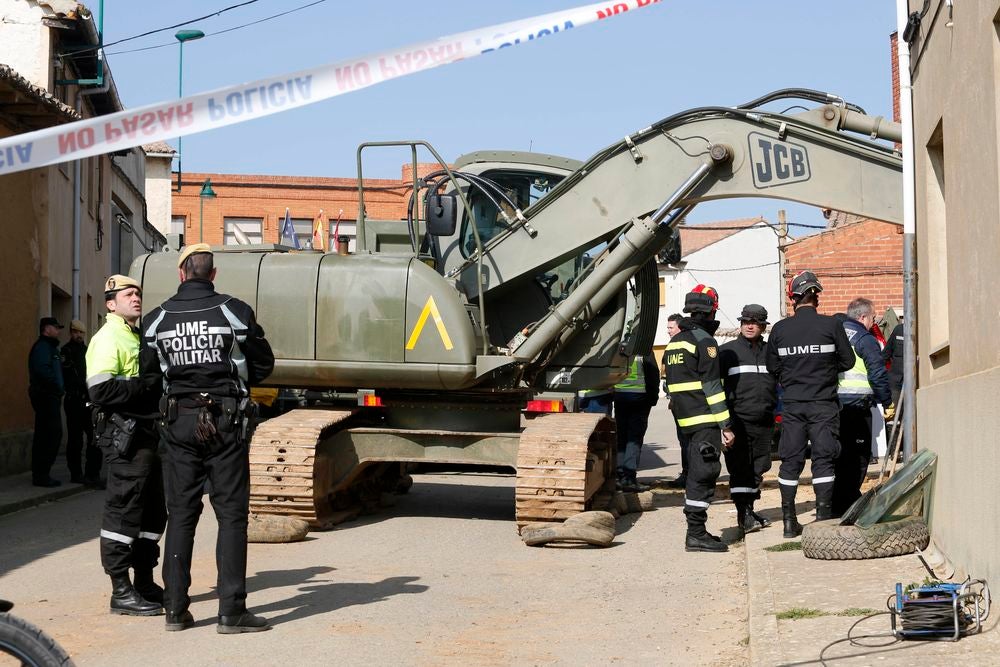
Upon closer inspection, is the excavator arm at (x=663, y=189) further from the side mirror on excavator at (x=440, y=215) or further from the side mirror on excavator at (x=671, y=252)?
the side mirror on excavator at (x=440, y=215)

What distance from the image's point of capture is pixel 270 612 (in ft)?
24.6

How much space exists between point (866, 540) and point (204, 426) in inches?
160

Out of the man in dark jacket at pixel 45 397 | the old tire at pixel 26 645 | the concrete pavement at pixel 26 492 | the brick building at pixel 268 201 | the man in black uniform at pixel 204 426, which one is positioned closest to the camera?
the old tire at pixel 26 645

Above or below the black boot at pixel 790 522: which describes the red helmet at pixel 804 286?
above

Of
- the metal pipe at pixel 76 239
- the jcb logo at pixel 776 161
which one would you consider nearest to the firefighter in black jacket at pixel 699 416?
the jcb logo at pixel 776 161

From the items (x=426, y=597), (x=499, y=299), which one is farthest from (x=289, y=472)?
(x=426, y=597)

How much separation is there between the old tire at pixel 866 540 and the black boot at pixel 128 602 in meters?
4.04

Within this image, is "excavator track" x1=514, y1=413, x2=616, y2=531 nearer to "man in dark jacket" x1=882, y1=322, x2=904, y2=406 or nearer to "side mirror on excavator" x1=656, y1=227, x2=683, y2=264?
"side mirror on excavator" x1=656, y1=227, x2=683, y2=264

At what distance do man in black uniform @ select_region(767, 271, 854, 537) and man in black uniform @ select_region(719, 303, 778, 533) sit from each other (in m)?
0.38

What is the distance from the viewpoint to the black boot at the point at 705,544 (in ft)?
31.5

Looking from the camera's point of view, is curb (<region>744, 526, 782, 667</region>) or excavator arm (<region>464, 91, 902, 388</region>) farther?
excavator arm (<region>464, 91, 902, 388</region>)

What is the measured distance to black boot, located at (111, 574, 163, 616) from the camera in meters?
7.44

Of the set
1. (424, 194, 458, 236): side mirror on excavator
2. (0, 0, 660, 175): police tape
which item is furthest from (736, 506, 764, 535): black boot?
(0, 0, 660, 175): police tape

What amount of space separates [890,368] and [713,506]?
4.37m
